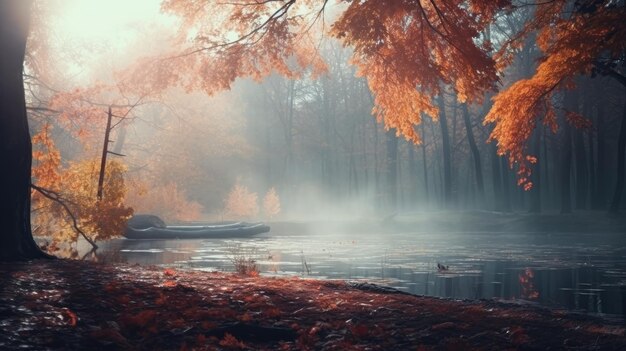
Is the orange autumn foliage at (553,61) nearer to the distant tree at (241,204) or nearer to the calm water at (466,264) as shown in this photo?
the calm water at (466,264)

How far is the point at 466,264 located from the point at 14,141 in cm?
1110

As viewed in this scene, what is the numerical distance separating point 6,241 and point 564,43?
33.7ft

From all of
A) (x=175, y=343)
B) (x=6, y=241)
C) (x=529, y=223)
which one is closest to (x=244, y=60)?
(x=6, y=241)

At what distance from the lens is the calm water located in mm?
11320

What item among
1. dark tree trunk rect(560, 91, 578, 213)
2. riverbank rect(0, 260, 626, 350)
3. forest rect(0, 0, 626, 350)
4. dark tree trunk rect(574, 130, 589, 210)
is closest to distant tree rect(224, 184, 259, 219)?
forest rect(0, 0, 626, 350)

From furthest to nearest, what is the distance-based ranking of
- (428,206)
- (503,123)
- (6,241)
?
(428,206)
(503,123)
(6,241)

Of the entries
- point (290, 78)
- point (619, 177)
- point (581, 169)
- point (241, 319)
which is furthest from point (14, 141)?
point (581, 169)

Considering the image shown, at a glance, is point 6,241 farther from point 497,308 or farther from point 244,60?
point 497,308

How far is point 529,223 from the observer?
31969 mm

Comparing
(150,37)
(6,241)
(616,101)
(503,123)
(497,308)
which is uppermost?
(150,37)

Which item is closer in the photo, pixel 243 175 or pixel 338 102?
pixel 243 175

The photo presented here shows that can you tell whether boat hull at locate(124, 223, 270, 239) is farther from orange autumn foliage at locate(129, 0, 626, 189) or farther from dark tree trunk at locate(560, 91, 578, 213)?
orange autumn foliage at locate(129, 0, 626, 189)

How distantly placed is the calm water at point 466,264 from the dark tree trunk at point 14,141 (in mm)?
4107

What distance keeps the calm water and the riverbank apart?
310 centimetres
